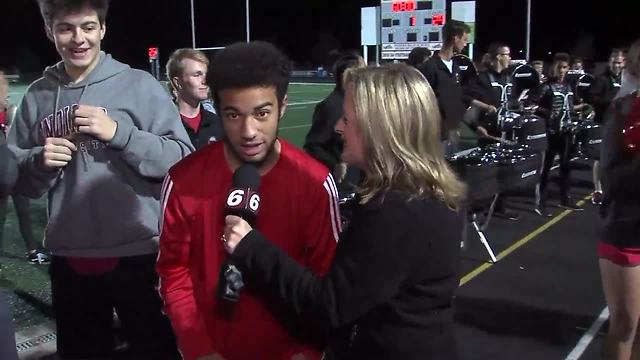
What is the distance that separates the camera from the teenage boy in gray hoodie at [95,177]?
6.51 feet

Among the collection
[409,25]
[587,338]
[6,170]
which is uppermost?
[409,25]

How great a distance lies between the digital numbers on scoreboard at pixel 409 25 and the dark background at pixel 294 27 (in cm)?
2362

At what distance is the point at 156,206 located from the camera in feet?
7.11

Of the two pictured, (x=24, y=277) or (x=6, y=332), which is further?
(x=24, y=277)

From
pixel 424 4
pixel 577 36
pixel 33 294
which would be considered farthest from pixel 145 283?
pixel 577 36

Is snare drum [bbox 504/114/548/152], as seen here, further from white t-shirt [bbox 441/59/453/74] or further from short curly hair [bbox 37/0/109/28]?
short curly hair [bbox 37/0/109/28]

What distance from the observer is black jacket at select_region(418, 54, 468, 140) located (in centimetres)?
569

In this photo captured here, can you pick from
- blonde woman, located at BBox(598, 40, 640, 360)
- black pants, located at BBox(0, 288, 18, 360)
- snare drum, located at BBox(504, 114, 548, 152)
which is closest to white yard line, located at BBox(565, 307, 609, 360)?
blonde woman, located at BBox(598, 40, 640, 360)

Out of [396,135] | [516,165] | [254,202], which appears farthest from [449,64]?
[254,202]

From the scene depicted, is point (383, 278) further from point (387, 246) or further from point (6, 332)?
point (6, 332)

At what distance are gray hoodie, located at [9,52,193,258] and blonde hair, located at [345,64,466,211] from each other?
2.31 feet

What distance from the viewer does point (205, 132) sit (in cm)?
373

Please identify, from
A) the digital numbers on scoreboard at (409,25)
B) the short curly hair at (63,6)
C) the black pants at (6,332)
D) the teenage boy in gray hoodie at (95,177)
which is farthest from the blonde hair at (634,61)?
the digital numbers on scoreboard at (409,25)

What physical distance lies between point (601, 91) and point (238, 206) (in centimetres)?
818
